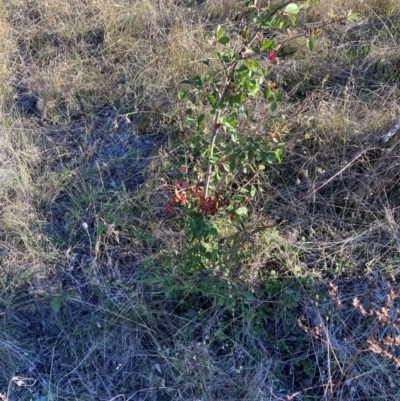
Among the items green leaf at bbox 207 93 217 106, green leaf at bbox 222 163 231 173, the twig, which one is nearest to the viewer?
green leaf at bbox 207 93 217 106

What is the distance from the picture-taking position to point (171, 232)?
2.63 meters

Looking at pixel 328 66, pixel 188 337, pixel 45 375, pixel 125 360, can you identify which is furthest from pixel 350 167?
pixel 45 375

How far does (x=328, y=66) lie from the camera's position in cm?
335

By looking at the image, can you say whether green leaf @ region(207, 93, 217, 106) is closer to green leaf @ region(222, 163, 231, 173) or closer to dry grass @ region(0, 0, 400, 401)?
green leaf @ region(222, 163, 231, 173)

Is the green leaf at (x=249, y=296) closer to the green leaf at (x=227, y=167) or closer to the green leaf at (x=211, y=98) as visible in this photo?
the green leaf at (x=227, y=167)

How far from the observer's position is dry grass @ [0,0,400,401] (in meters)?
2.30

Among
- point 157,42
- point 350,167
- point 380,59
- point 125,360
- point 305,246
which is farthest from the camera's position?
point 157,42

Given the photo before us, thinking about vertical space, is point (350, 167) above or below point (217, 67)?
below

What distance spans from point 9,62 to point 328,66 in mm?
2241

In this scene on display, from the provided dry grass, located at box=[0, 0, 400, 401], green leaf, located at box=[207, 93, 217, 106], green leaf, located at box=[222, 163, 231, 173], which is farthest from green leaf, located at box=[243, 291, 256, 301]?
green leaf, located at box=[207, 93, 217, 106]

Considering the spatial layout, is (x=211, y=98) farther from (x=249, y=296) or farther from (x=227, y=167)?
(x=249, y=296)

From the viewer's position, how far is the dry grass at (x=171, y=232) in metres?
2.30

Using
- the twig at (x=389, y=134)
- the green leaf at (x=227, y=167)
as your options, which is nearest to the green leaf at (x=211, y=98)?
the green leaf at (x=227, y=167)

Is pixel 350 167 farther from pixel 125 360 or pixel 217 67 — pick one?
pixel 125 360
